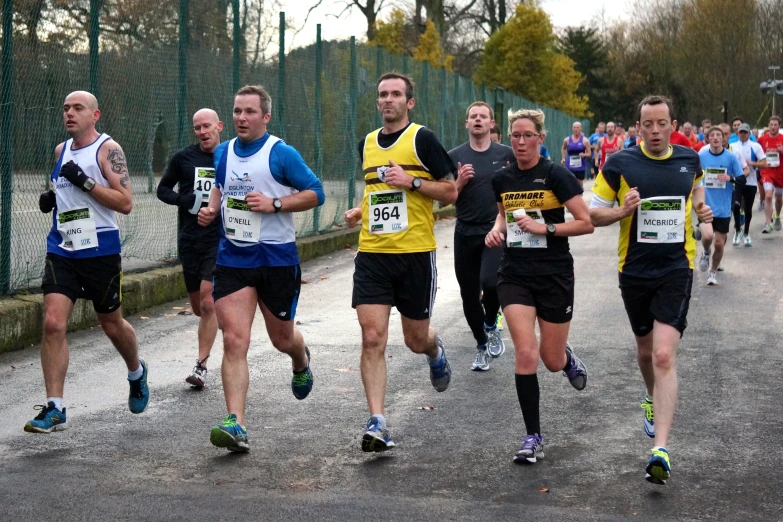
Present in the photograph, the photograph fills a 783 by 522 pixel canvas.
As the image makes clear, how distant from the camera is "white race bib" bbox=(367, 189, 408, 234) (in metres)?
6.73

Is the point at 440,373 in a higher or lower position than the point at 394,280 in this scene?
lower

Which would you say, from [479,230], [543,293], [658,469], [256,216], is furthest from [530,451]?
[479,230]

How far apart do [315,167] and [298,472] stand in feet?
40.1

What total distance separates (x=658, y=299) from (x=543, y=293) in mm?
621

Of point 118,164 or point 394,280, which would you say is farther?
point 118,164

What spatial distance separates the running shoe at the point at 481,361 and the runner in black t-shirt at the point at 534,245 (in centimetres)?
213

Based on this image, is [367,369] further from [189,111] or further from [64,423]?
[189,111]

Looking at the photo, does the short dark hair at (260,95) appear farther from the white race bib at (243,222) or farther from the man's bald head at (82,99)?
the man's bald head at (82,99)

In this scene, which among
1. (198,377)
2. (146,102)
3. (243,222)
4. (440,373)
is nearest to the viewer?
(243,222)

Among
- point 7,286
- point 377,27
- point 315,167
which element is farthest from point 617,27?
point 7,286

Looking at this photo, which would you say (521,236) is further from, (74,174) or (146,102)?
(146,102)

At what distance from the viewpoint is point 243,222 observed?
668cm

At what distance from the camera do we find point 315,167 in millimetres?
17891

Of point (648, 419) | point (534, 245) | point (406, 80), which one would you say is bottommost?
point (648, 419)
